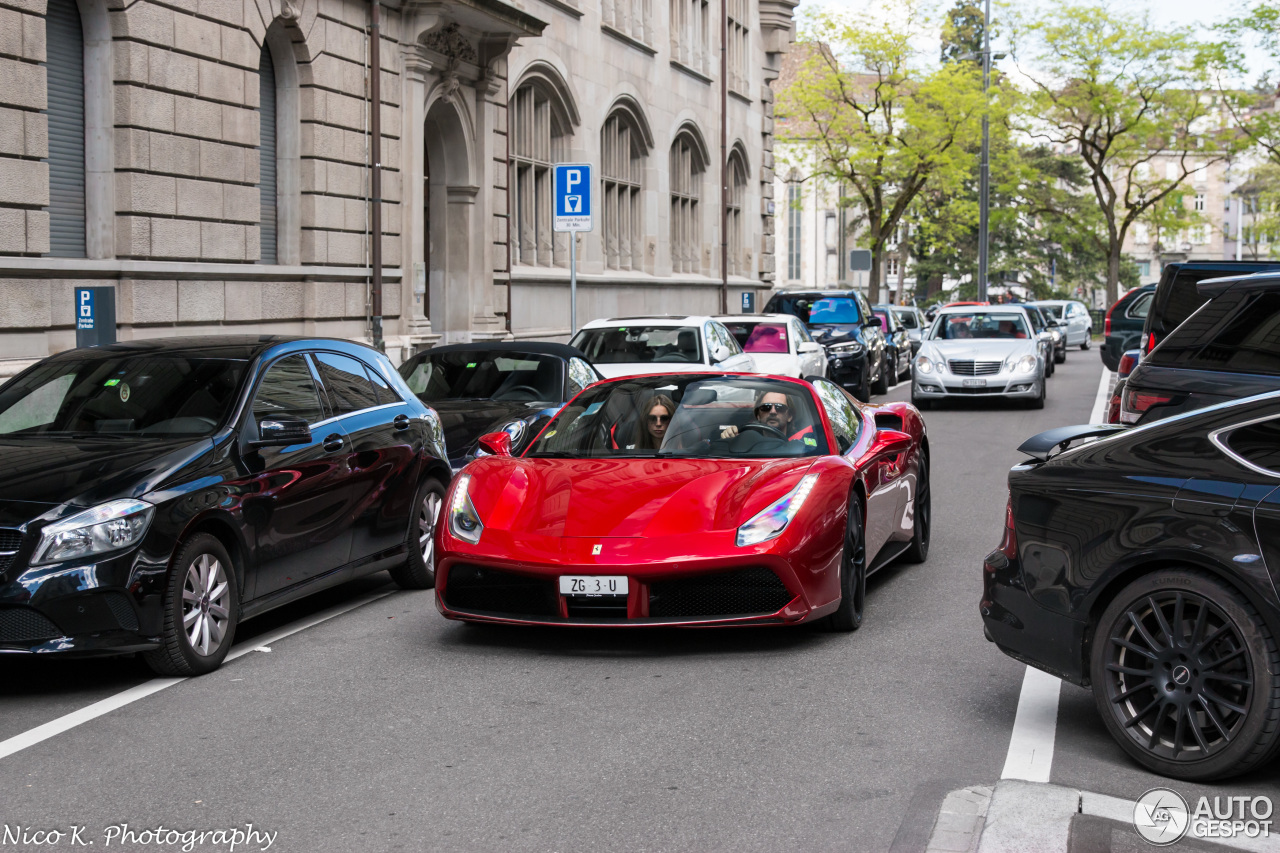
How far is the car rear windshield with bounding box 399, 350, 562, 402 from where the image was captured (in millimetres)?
12133

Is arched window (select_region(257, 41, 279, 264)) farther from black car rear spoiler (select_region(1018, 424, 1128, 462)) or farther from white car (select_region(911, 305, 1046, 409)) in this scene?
black car rear spoiler (select_region(1018, 424, 1128, 462))

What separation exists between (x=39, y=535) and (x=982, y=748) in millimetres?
3788

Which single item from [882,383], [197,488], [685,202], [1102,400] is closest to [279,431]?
[197,488]

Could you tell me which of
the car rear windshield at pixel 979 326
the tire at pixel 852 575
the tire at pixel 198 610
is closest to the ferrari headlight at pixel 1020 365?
the car rear windshield at pixel 979 326

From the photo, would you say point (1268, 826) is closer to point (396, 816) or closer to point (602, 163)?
point (396, 816)

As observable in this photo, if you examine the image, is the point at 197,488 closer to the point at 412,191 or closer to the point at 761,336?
the point at 761,336

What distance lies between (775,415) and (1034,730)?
8.84ft

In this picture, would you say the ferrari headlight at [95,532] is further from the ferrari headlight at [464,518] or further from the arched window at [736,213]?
the arched window at [736,213]

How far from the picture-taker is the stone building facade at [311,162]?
15.1m

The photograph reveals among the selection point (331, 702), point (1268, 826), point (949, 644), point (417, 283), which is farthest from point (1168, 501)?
point (417, 283)

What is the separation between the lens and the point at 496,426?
11.0 metres

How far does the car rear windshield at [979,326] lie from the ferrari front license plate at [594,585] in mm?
18058

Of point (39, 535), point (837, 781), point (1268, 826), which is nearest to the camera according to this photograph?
point (1268, 826)

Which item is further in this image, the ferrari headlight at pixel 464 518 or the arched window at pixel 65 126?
the arched window at pixel 65 126
